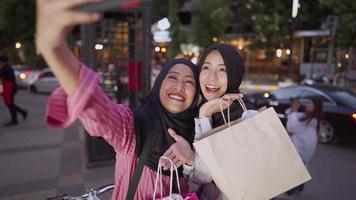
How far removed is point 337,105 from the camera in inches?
291

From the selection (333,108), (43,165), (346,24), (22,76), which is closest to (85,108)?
(43,165)

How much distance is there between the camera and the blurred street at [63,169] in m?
4.77

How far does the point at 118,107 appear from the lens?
1.46m

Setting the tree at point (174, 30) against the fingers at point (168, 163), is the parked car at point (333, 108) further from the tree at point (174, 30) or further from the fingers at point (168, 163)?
the tree at point (174, 30)

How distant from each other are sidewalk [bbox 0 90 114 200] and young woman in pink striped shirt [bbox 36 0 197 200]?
1.29 meters

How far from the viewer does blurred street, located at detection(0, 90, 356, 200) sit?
4773mm

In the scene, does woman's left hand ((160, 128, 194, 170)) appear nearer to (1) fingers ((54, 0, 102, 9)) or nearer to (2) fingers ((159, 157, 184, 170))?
(2) fingers ((159, 157, 184, 170))

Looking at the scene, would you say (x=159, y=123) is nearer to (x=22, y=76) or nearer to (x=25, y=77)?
(x=25, y=77)

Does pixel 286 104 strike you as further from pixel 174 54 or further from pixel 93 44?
pixel 174 54

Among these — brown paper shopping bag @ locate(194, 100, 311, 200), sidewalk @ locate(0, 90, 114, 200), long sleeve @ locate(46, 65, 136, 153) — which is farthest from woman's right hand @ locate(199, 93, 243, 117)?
sidewalk @ locate(0, 90, 114, 200)

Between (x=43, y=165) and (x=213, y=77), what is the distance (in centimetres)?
486

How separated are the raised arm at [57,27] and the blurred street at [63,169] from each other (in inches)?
76.9

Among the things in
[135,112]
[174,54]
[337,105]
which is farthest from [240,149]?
[174,54]

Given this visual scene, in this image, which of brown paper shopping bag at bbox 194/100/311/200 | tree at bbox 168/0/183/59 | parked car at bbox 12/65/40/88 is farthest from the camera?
tree at bbox 168/0/183/59
